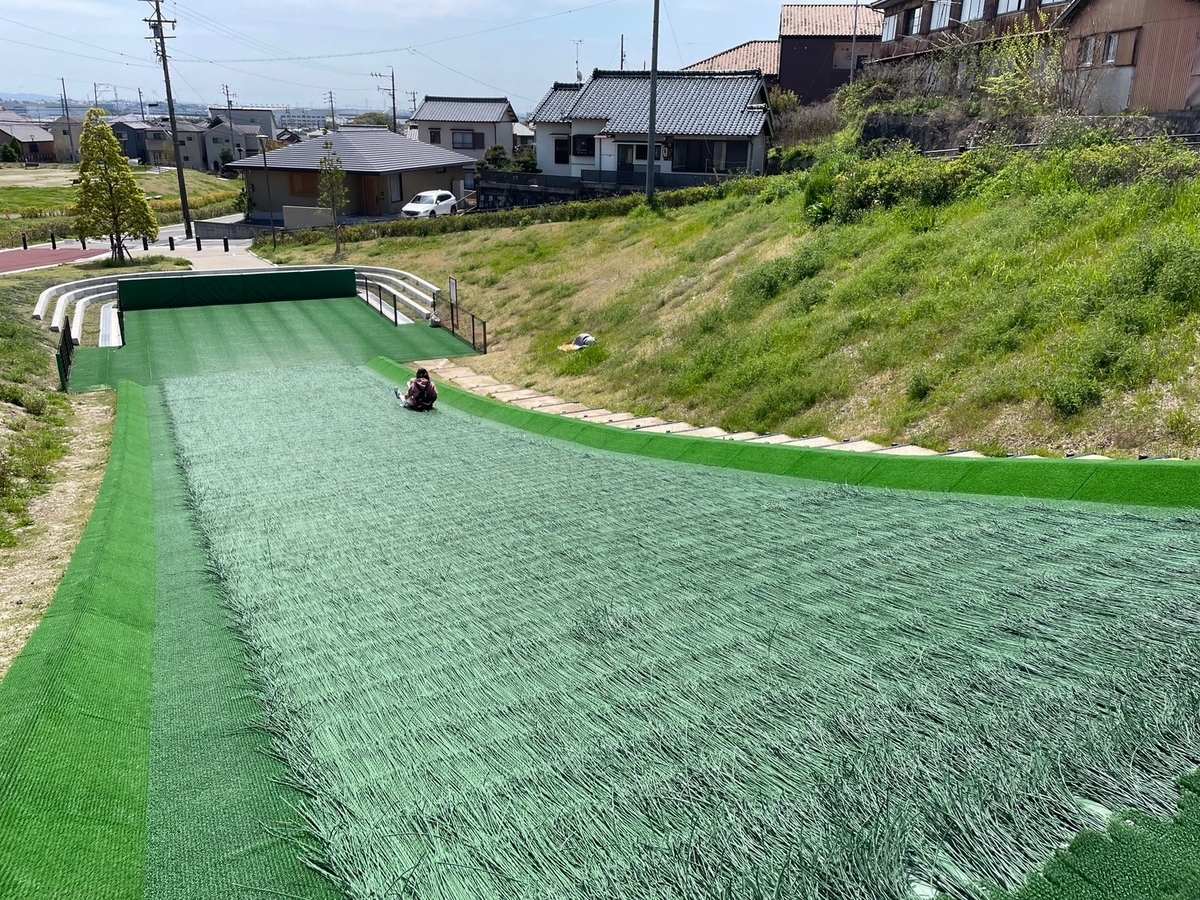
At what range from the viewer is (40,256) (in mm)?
34219

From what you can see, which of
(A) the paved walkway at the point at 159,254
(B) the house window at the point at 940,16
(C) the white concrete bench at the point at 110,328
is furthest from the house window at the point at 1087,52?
(A) the paved walkway at the point at 159,254

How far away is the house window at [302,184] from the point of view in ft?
144

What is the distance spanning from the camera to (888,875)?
3279 millimetres

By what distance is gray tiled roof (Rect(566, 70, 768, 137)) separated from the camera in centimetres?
3784

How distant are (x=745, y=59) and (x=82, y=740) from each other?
66.8 meters

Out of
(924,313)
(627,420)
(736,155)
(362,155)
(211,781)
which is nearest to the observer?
(211,781)

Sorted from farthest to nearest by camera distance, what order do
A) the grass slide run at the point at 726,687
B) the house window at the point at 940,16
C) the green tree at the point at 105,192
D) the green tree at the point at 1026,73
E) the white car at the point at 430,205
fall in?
1. the white car at the point at 430,205
2. the house window at the point at 940,16
3. the green tree at the point at 105,192
4. the green tree at the point at 1026,73
5. the grass slide run at the point at 726,687

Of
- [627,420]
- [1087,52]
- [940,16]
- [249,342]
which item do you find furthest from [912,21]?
[249,342]

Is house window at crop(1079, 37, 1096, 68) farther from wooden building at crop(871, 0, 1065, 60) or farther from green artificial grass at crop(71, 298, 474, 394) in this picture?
green artificial grass at crop(71, 298, 474, 394)

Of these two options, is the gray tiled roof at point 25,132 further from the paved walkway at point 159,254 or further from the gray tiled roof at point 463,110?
the paved walkway at point 159,254

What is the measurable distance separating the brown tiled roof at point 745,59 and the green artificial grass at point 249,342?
151ft

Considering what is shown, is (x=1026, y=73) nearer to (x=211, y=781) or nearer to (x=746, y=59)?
(x=211, y=781)

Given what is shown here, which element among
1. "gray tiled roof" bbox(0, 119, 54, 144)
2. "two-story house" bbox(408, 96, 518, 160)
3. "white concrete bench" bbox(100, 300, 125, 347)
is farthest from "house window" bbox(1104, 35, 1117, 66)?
"gray tiled roof" bbox(0, 119, 54, 144)

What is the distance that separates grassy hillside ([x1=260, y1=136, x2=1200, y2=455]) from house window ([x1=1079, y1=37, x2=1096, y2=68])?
7.80 m
